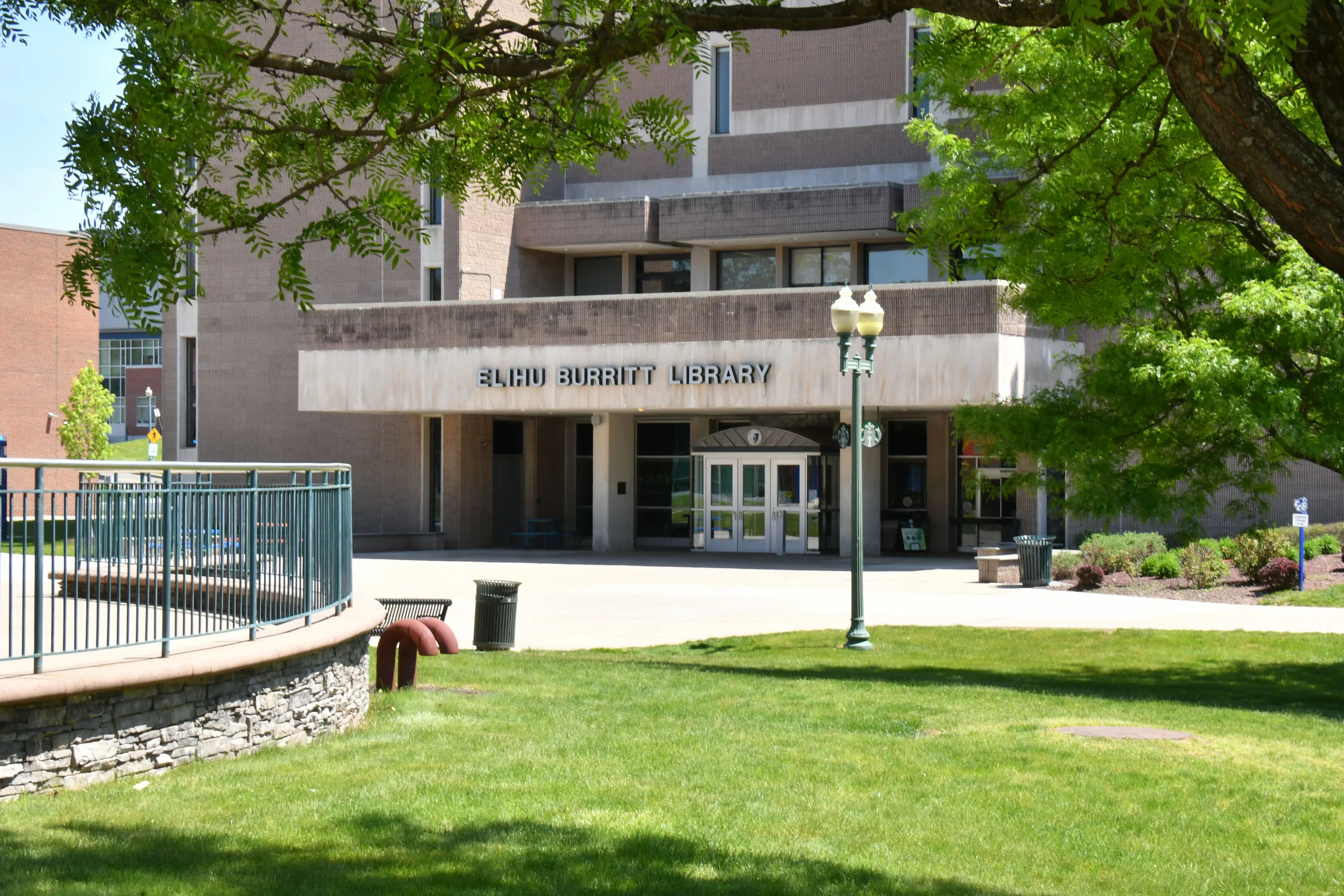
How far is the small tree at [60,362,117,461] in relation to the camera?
60.9m

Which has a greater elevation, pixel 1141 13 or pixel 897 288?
pixel 897 288

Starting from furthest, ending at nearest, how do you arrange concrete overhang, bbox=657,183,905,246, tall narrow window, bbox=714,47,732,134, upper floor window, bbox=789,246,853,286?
tall narrow window, bbox=714,47,732,134 → upper floor window, bbox=789,246,853,286 → concrete overhang, bbox=657,183,905,246

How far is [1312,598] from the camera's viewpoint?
2444cm

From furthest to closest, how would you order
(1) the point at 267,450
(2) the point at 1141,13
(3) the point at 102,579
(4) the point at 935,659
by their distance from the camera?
(1) the point at 267,450, (4) the point at 935,659, (3) the point at 102,579, (2) the point at 1141,13

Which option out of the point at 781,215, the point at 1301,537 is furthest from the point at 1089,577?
the point at 781,215

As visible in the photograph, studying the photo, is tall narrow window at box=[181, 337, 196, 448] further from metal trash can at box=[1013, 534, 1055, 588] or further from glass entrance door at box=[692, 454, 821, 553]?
metal trash can at box=[1013, 534, 1055, 588]

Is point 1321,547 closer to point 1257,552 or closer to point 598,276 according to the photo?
point 1257,552

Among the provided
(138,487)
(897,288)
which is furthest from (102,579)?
(897,288)

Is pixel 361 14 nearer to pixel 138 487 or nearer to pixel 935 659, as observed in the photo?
pixel 138 487

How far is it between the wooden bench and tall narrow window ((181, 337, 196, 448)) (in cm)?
2501

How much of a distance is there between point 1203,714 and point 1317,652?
602 centimetres

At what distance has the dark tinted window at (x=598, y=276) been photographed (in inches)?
1631

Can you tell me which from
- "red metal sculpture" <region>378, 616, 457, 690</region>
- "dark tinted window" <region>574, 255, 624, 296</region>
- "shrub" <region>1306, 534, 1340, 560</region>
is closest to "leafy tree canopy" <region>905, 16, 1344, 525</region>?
"red metal sculpture" <region>378, 616, 457, 690</region>

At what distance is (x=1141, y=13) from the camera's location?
453 cm
